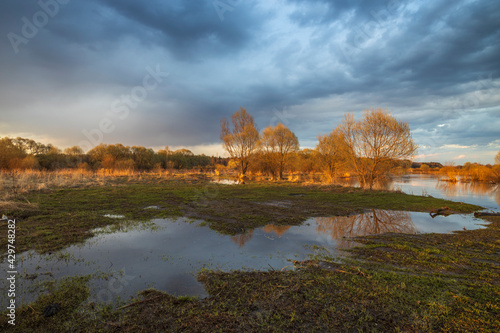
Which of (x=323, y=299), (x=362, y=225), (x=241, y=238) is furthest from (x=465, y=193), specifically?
(x=323, y=299)

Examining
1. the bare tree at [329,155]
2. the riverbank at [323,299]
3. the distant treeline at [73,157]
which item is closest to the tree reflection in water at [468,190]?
the bare tree at [329,155]

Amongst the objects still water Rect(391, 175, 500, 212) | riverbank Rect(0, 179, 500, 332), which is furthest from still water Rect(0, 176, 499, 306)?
still water Rect(391, 175, 500, 212)

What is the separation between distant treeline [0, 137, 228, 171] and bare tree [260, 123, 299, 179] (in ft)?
102

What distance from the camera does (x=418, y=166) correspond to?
86750 mm

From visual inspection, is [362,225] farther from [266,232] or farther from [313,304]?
[313,304]

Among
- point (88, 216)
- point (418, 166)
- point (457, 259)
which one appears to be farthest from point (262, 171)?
point (418, 166)

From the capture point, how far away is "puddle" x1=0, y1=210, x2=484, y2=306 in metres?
4.30

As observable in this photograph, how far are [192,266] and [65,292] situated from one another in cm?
233

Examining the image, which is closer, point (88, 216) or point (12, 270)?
point (12, 270)

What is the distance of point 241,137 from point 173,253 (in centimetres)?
3022

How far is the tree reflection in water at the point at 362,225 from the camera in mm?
8344

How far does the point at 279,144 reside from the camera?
122 feet

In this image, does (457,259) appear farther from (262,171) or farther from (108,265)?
(262,171)

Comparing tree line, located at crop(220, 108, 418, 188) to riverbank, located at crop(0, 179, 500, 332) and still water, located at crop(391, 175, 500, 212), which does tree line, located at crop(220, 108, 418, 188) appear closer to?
still water, located at crop(391, 175, 500, 212)
